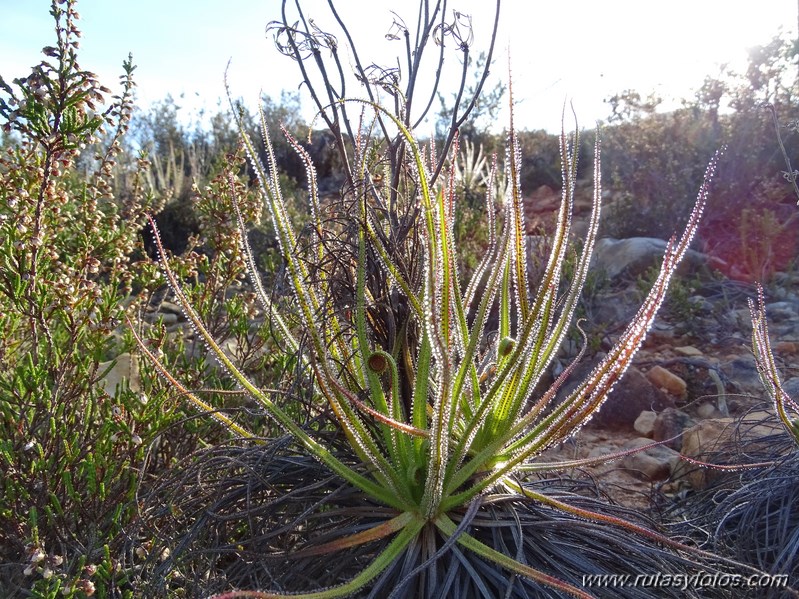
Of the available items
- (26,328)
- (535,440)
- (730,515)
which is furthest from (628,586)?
(26,328)

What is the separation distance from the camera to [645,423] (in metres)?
3.17

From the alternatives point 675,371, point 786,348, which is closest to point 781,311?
point 786,348

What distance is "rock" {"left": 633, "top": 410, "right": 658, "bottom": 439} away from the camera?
3.13m

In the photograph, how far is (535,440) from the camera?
1.30 m

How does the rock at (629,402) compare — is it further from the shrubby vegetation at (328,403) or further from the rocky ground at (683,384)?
the shrubby vegetation at (328,403)

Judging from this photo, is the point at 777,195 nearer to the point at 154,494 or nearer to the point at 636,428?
the point at 636,428

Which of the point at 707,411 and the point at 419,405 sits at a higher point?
the point at 419,405

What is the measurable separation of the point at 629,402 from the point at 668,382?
0.41m

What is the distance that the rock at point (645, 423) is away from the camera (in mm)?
3131

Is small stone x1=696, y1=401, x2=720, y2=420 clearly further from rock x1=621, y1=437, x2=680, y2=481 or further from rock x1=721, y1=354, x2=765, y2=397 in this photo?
rock x1=621, y1=437, x2=680, y2=481

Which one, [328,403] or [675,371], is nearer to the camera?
[328,403]

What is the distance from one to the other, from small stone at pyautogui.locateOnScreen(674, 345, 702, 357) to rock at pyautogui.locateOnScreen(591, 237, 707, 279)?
1.32 m

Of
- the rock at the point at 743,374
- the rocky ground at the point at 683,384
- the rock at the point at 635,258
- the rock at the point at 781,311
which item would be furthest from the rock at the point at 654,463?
the rock at the point at 635,258

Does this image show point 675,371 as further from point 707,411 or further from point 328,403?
point 328,403
